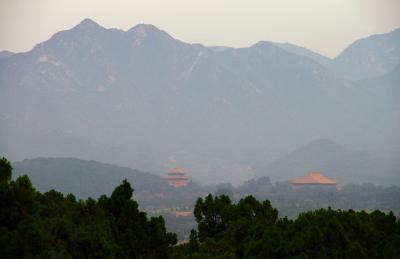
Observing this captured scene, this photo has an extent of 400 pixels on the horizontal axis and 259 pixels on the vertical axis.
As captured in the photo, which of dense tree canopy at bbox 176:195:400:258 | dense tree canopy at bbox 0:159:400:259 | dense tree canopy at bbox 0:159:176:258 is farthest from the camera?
dense tree canopy at bbox 176:195:400:258

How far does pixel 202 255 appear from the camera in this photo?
3797 cm

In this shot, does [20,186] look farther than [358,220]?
No

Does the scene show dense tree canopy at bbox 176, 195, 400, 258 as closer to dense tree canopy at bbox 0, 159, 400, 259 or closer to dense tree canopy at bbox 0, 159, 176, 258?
dense tree canopy at bbox 0, 159, 400, 259

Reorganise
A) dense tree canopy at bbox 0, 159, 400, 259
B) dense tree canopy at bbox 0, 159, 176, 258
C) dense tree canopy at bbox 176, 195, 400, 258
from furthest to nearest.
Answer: dense tree canopy at bbox 176, 195, 400, 258
dense tree canopy at bbox 0, 159, 400, 259
dense tree canopy at bbox 0, 159, 176, 258

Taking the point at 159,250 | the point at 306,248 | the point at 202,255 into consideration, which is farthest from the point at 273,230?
the point at 159,250

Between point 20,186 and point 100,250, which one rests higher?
point 20,186

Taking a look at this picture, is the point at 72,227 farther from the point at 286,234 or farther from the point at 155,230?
the point at 286,234

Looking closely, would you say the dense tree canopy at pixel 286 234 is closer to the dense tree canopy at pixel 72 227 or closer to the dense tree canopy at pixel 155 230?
the dense tree canopy at pixel 155 230

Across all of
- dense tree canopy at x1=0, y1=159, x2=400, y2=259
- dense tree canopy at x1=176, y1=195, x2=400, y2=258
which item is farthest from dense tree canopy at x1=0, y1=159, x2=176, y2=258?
dense tree canopy at x1=176, y1=195, x2=400, y2=258

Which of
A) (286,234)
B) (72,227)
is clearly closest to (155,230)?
(72,227)

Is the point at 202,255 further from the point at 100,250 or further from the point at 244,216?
the point at 244,216

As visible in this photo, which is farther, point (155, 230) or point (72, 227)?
point (155, 230)

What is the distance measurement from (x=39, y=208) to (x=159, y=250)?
5.86 meters

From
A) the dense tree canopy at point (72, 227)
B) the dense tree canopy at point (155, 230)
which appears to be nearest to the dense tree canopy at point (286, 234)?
the dense tree canopy at point (155, 230)
